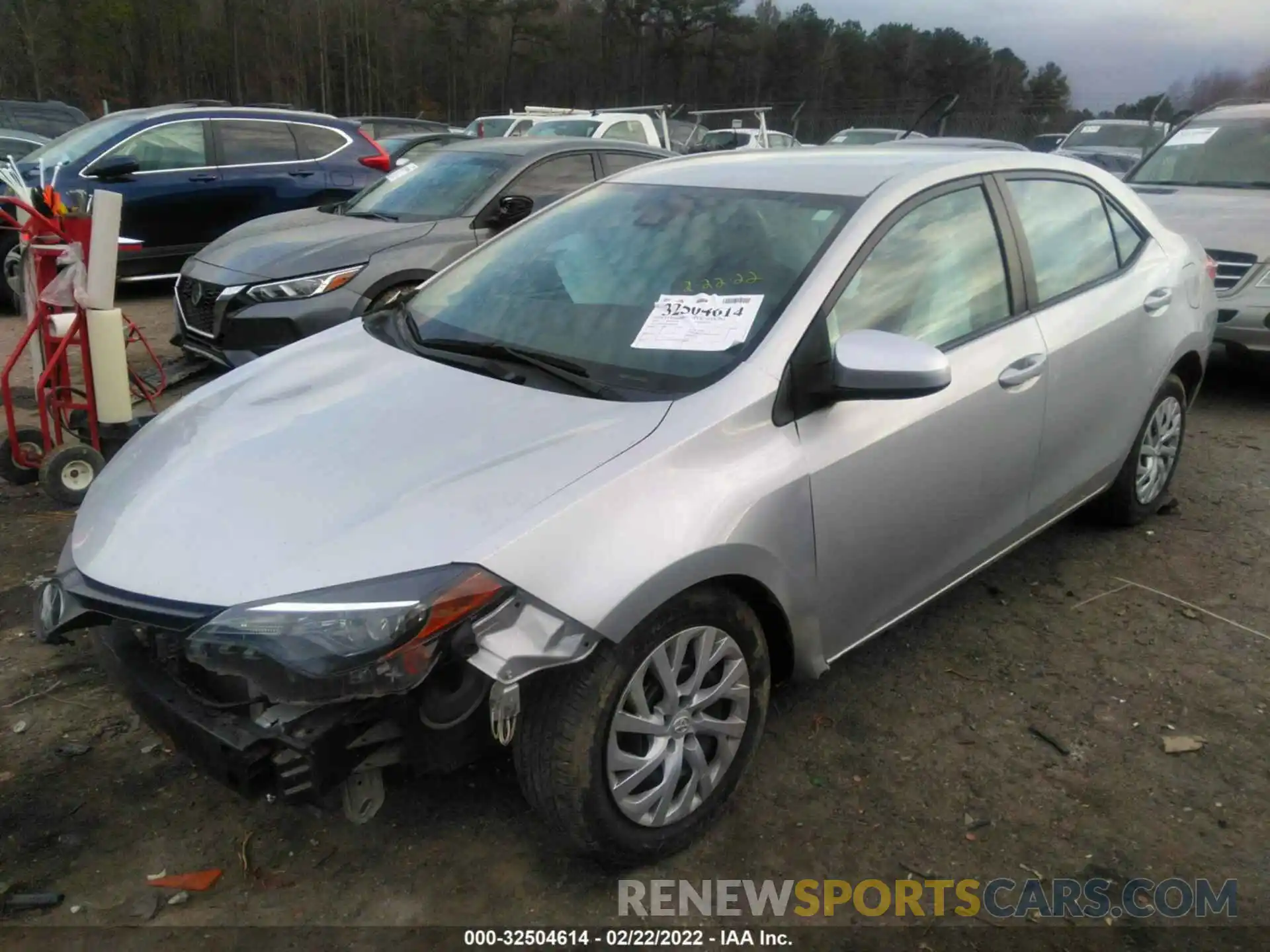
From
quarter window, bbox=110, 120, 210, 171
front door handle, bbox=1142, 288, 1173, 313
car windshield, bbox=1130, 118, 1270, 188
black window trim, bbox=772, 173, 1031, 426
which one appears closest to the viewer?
black window trim, bbox=772, 173, 1031, 426

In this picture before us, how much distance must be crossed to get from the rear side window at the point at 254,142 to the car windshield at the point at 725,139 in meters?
12.3

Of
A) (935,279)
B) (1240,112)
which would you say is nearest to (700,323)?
(935,279)

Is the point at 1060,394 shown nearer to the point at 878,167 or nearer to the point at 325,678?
the point at 878,167

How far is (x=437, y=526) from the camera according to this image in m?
2.15

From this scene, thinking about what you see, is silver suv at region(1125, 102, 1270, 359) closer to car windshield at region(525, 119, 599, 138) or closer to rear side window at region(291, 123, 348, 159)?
rear side window at region(291, 123, 348, 159)

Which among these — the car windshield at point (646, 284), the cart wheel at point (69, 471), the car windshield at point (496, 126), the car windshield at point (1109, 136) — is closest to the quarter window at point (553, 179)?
the cart wheel at point (69, 471)

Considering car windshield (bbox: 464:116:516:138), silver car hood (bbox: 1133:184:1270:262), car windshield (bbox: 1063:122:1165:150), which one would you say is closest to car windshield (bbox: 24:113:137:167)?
silver car hood (bbox: 1133:184:1270:262)

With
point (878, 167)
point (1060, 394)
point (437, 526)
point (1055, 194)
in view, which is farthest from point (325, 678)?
point (1055, 194)

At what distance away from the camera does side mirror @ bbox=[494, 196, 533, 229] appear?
637 cm

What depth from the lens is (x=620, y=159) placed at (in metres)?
7.53

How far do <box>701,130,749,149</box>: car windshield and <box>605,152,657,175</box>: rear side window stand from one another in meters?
13.5

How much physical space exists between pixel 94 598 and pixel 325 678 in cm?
68

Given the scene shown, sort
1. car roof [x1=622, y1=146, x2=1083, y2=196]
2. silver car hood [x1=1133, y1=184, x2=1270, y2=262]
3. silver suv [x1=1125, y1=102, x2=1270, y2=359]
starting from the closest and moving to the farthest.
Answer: car roof [x1=622, y1=146, x2=1083, y2=196] → silver suv [x1=1125, y1=102, x2=1270, y2=359] → silver car hood [x1=1133, y1=184, x2=1270, y2=262]

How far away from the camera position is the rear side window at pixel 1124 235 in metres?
3.96
